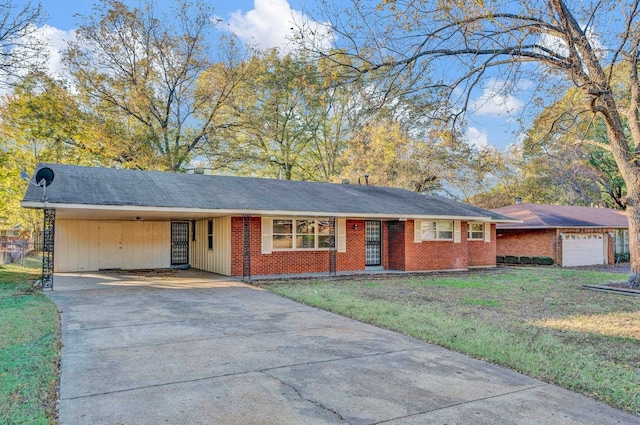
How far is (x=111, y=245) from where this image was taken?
1641cm

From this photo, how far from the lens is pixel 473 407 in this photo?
370 centimetres

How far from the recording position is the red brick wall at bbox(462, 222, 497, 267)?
62.1 ft

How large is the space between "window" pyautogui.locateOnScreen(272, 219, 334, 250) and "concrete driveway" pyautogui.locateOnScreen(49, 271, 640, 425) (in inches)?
271

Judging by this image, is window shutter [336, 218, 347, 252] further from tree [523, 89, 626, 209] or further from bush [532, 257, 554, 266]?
tree [523, 89, 626, 209]

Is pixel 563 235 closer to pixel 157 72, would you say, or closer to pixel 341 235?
pixel 341 235

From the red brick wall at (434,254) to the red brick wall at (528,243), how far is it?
5.83 metres

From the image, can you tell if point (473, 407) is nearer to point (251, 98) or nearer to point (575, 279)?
point (575, 279)

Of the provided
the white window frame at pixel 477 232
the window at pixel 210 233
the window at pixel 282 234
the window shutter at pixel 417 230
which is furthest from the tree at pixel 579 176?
the window at pixel 210 233

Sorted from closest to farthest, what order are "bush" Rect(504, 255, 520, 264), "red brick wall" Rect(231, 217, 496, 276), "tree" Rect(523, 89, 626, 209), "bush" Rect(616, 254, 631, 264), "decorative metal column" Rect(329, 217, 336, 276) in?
"red brick wall" Rect(231, 217, 496, 276) → "decorative metal column" Rect(329, 217, 336, 276) → "bush" Rect(504, 255, 520, 264) → "bush" Rect(616, 254, 631, 264) → "tree" Rect(523, 89, 626, 209)

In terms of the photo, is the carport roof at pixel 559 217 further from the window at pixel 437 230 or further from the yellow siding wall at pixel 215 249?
the yellow siding wall at pixel 215 249

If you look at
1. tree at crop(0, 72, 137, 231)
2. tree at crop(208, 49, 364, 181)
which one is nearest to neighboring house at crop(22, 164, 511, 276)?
tree at crop(208, 49, 364, 181)

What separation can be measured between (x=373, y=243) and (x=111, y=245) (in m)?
10.3

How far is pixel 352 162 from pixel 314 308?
21.6 meters

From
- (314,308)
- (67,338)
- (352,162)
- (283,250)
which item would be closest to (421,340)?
(314,308)
